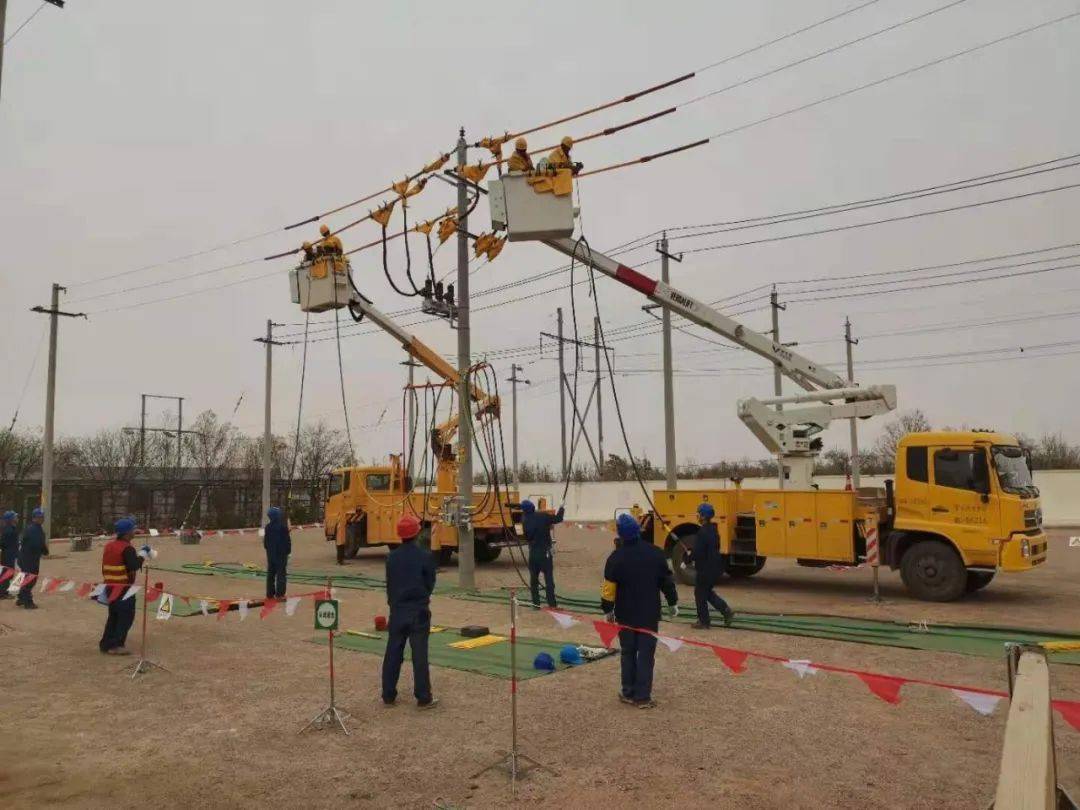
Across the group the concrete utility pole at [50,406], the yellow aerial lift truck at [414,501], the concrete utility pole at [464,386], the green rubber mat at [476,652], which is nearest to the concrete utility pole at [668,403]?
the yellow aerial lift truck at [414,501]

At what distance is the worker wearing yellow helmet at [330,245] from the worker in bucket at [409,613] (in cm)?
928

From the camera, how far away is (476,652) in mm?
9898

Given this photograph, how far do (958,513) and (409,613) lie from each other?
9940mm

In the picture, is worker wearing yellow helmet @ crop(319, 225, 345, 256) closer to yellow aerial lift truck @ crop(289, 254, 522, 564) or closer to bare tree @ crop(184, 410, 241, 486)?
yellow aerial lift truck @ crop(289, 254, 522, 564)

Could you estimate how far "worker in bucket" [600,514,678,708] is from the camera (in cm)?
746

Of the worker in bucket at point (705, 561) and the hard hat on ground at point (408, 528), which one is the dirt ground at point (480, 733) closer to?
the worker in bucket at point (705, 561)

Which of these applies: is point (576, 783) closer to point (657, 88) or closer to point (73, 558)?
point (657, 88)

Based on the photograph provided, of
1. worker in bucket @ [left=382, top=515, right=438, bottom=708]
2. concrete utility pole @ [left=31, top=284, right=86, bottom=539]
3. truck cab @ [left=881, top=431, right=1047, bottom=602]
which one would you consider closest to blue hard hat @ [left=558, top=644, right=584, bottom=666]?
worker in bucket @ [left=382, top=515, right=438, bottom=708]

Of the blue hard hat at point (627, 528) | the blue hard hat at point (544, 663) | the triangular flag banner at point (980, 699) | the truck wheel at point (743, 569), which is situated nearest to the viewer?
the triangular flag banner at point (980, 699)

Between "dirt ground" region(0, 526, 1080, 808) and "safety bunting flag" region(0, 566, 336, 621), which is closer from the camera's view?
"dirt ground" region(0, 526, 1080, 808)

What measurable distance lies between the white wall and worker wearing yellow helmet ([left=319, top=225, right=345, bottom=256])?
16403 mm

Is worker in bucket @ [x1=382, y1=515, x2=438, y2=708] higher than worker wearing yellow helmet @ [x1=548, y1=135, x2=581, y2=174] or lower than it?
lower

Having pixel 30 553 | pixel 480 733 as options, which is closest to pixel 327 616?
pixel 480 733

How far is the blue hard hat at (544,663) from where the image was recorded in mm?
8875
